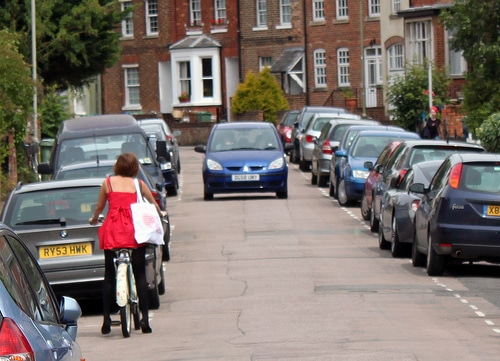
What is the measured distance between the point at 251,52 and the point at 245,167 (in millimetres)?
45382

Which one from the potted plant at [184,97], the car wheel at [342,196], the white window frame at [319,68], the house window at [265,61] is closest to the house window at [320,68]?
the white window frame at [319,68]

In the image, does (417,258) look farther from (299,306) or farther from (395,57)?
(395,57)

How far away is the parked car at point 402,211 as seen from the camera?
1934 centimetres

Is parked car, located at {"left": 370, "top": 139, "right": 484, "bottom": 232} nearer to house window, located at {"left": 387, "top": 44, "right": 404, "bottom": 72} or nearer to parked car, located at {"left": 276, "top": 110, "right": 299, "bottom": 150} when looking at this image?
parked car, located at {"left": 276, "top": 110, "right": 299, "bottom": 150}

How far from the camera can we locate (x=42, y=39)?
42469 mm

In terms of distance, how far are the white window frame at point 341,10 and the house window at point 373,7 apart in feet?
5.62

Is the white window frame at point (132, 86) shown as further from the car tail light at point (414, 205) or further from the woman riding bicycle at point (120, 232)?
the woman riding bicycle at point (120, 232)

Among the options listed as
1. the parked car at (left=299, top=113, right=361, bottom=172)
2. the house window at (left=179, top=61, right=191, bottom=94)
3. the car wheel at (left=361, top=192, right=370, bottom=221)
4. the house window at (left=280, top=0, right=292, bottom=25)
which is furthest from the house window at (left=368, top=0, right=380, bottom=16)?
the car wheel at (left=361, top=192, right=370, bottom=221)

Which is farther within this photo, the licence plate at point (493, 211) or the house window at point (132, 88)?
the house window at point (132, 88)

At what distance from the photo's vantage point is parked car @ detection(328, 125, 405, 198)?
99.5ft

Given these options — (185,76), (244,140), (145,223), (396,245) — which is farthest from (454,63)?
(145,223)

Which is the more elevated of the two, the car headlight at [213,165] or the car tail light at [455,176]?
the car tail light at [455,176]

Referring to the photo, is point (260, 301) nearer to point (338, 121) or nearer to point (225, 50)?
point (338, 121)

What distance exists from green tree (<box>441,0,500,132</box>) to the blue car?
5.65m
